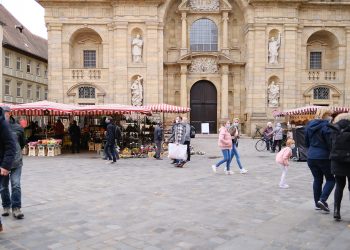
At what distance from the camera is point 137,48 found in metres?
28.4

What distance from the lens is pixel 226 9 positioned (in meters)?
29.7

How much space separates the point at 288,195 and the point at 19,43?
40.1 meters

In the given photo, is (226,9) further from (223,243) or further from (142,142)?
(223,243)

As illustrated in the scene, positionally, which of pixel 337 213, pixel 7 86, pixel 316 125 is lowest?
pixel 337 213

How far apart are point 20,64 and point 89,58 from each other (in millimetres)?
14761

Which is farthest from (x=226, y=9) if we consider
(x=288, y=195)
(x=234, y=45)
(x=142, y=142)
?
(x=288, y=195)

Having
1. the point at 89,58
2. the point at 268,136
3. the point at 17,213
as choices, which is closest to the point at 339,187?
the point at 17,213

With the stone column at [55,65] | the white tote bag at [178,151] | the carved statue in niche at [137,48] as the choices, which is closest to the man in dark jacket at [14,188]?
the white tote bag at [178,151]

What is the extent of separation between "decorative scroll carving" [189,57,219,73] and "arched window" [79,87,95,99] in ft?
27.0

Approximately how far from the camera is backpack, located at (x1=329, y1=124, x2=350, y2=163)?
18.0 ft

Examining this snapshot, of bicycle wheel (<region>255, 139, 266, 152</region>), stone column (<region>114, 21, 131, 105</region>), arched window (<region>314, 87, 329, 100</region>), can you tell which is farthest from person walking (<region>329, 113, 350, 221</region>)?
arched window (<region>314, 87, 329, 100</region>)

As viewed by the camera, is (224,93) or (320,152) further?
(224,93)

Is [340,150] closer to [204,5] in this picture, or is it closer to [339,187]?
[339,187]

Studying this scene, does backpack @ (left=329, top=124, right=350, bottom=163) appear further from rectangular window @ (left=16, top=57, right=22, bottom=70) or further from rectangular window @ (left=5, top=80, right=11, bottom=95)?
rectangular window @ (left=16, top=57, right=22, bottom=70)
